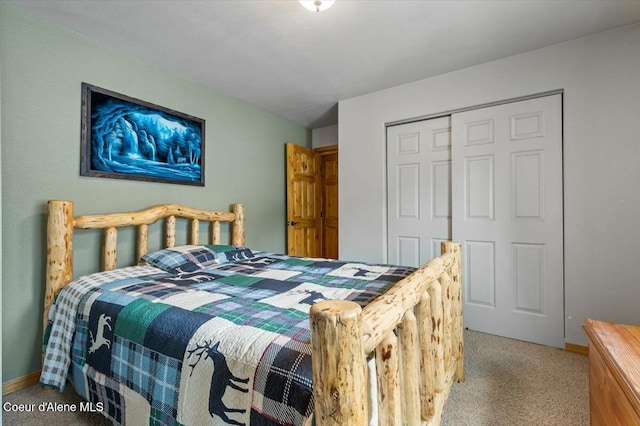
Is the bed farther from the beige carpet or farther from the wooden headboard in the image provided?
the beige carpet

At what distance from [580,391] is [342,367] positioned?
2052 millimetres

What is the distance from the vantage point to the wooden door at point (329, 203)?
183 inches

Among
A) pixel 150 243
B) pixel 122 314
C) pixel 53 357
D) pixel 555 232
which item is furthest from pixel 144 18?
pixel 555 232

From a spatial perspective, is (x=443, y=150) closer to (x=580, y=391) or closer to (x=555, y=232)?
(x=555, y=232)

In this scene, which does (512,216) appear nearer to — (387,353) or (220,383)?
(387,353)

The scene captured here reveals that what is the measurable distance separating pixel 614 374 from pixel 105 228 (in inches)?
109

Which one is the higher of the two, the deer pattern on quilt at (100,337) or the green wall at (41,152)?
the green wall at (41,152)

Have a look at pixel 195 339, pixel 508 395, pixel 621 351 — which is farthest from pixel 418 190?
pixel 195 339

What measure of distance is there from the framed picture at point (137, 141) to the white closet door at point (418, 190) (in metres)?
2.06

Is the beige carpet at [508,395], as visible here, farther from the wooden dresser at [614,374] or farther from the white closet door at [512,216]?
the wooden dresser at [614,374]

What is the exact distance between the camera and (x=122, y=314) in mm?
1306

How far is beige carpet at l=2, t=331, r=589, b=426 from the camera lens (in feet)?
4.89

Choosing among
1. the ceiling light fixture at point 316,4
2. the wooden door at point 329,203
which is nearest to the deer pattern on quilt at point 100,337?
the ceiling light fixture at point 316,4

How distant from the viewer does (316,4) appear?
1687mm
